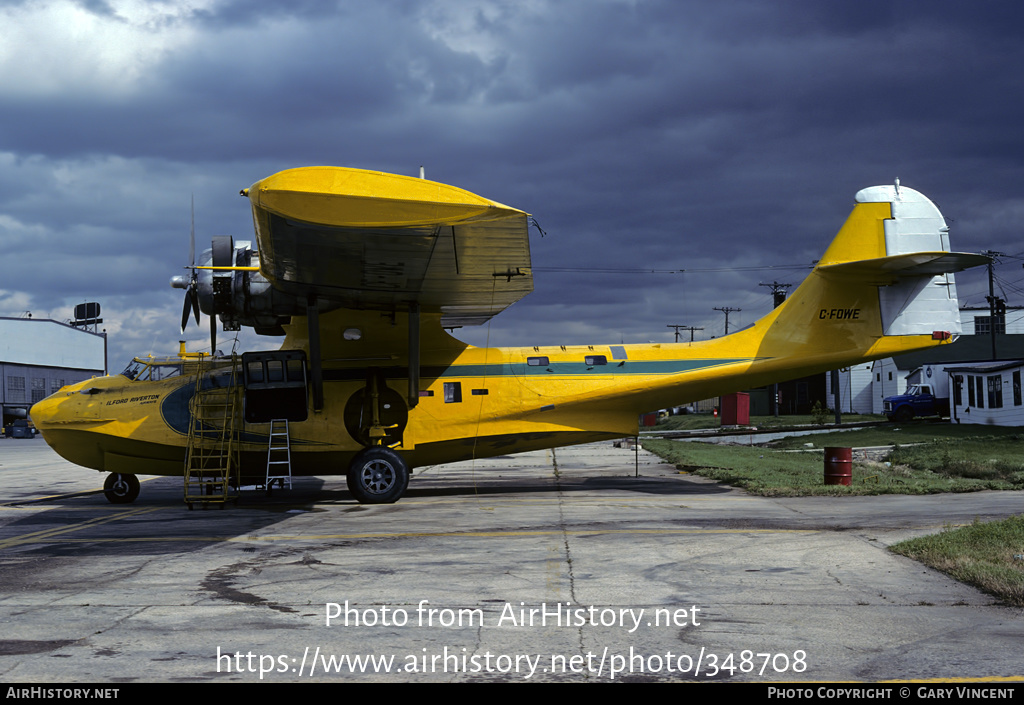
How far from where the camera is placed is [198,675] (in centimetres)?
505

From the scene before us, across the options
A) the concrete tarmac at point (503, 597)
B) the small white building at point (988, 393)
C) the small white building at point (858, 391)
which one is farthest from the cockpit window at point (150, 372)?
the small white building at point (858, 391)

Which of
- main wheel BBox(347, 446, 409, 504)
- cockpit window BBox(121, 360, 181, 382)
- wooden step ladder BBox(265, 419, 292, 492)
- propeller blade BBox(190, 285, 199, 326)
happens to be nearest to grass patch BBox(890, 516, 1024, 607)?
main wheel BBox(347, 446, 409, 504)

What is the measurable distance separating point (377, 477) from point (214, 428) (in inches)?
134

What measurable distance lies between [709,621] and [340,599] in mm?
3285

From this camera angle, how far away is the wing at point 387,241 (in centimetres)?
888

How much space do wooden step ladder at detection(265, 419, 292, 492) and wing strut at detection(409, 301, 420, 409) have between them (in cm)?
251

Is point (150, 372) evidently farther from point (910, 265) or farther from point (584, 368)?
point (910, 265)

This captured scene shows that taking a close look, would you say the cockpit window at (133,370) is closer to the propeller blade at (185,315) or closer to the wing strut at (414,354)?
the propeller blade at (185,315)

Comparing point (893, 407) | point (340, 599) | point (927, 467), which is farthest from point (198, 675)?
point (893, 407)

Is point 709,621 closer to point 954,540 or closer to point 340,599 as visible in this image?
point 340,599

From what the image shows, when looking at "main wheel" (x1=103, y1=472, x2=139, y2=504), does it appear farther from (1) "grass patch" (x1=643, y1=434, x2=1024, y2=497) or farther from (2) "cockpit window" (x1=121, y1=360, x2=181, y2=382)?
(1) "grass patch" (x1=643, y1=434, x2=1024, y2=497)

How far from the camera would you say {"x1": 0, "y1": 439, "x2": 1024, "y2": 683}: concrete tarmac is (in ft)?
17.1

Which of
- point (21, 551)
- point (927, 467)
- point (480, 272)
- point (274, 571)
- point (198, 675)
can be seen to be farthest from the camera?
point (927, 467)

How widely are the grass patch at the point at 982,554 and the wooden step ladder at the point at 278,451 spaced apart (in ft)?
35.3
